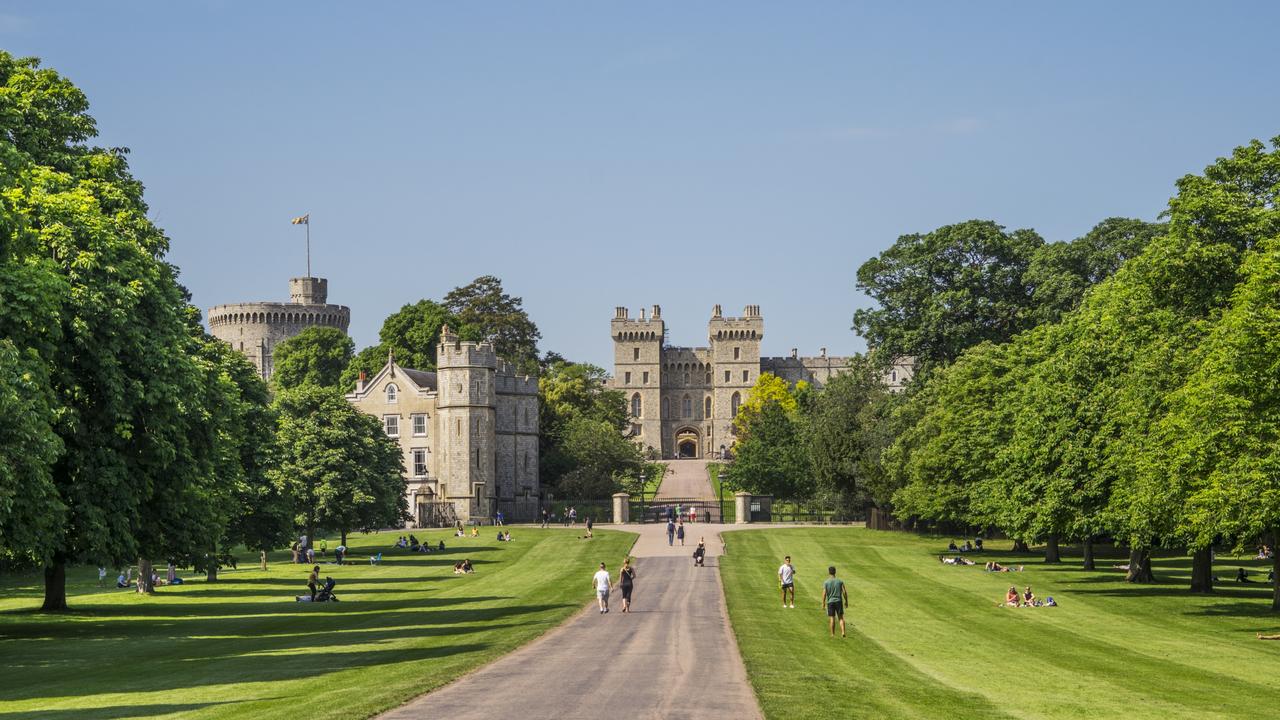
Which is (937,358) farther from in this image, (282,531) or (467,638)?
(467,638)

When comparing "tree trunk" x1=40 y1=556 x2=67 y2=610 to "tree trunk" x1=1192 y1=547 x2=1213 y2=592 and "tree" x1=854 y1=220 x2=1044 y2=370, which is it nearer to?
"tree trunk" x1=1192 y1=547 x2=1213 y2=592

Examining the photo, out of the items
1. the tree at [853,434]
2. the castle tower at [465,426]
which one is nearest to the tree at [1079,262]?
the tree at [853,434]

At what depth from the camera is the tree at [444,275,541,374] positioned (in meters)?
143

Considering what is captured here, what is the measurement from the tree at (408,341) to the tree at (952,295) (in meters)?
49.3

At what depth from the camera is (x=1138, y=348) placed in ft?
169

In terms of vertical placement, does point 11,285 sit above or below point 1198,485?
above

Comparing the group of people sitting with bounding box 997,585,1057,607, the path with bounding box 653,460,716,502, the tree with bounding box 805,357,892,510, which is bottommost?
the group of people sitting with bounding box 997,585,1057,607

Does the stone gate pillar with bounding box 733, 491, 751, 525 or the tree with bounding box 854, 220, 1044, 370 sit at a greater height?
the tree with bounding box 854, 220, 1044, 370

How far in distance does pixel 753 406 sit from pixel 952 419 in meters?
96.4

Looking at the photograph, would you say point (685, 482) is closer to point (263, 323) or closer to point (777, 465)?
point (777, 465)

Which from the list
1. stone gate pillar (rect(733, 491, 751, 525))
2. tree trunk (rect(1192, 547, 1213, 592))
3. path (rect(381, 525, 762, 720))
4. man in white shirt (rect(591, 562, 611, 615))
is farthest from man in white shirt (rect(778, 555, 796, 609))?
stone gate pillar (rect(733, 491, 751, 525))

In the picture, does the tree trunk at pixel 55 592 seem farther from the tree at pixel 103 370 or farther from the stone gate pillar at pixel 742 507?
the stone gate pillar at pixel 742 507

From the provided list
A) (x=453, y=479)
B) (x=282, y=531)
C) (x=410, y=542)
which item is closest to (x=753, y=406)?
(x=453, y=479)

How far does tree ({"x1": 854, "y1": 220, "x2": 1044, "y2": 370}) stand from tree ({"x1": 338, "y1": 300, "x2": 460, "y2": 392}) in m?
49.3
